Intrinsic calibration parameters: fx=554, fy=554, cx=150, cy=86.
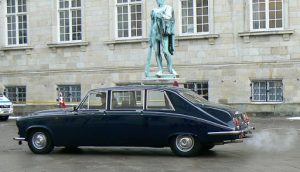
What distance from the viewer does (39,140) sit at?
13.0 metres

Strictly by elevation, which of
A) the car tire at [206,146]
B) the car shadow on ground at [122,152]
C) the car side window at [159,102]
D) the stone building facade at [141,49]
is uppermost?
the stone building facade at [141,49]

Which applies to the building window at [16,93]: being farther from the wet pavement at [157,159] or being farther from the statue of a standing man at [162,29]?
the wet pavement at [157,159]

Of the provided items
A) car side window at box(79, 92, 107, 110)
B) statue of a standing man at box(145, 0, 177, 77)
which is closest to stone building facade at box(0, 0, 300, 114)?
statue of a standing man at box(145, 0, 177, 77)

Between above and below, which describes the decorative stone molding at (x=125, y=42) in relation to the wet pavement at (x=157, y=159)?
above

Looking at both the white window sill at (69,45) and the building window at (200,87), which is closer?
the building window at (200,87)

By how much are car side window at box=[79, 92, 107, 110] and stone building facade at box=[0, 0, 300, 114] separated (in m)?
10.0

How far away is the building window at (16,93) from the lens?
100 feet

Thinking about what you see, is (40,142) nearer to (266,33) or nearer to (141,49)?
(266,33)

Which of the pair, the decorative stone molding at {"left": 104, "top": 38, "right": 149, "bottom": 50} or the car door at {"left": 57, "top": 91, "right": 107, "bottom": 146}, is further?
the decorative stone molding at {"left": 104, "top": 38, "right": 149, "bottom": 50}

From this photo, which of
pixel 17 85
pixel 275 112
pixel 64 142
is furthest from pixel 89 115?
pixel 17 85

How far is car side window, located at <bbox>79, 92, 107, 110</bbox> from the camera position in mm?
12529

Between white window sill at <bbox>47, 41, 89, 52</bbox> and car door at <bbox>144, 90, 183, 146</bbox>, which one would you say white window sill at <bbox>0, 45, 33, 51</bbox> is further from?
car door at <bbox>144, 90, 183, 146</bbox>

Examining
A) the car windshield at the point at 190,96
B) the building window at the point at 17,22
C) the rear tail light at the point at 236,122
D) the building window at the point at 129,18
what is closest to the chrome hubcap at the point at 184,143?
the car windshield at the point at 190,96

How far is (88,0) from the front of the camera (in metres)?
28.6
